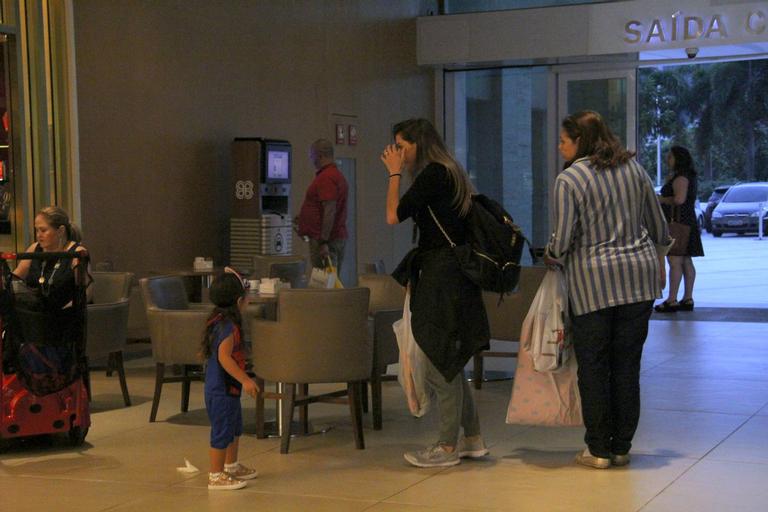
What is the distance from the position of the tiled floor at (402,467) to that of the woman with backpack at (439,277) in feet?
1.19

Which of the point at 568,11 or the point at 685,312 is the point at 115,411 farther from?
the point at 568,11

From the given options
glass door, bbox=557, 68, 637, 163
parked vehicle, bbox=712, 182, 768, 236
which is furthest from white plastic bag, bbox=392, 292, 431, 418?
parked vehicle, bbox=712, 182, 768, 236

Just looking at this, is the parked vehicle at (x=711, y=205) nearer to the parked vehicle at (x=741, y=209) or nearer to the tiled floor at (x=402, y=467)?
the parked vehicle at (x=741, y=209)

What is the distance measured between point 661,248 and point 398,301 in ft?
6.85

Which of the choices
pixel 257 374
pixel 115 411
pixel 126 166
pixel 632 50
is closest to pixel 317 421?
pixel 257 374

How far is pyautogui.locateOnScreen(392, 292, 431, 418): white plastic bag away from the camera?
512 centimetres

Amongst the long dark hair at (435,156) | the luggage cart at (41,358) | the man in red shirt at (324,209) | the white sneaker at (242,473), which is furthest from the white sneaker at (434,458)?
the man in red shirt at (324,209)

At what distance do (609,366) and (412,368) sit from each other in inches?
34.3

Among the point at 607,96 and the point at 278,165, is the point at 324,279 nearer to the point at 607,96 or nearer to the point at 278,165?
the point at 278,165

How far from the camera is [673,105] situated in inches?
1121

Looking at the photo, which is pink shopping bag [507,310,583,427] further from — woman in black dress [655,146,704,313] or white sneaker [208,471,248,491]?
woman in black dress [655,146,704,313]

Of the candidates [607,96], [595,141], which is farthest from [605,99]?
[595,141]

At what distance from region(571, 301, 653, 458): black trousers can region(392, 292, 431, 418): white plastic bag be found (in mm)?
696

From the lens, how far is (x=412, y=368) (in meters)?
5.14
